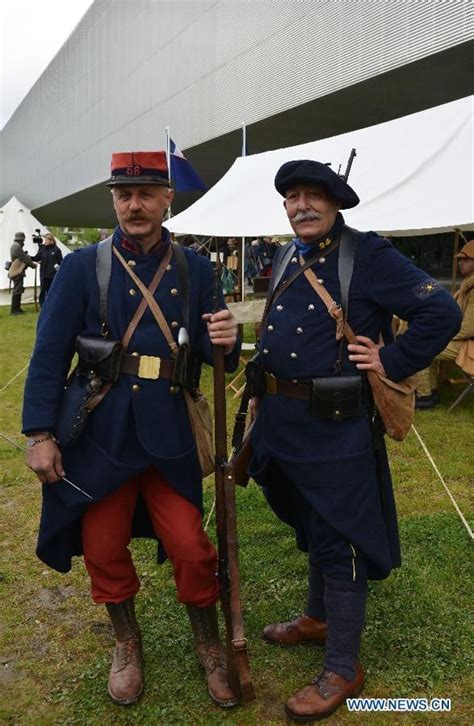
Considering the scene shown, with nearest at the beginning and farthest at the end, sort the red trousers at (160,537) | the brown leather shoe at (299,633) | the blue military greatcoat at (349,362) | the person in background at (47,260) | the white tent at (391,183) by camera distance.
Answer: the blue military greatcoat at (349,362) → the red trousers at (160,537) → the brown leather shoe at (299,633) → the white tent at (391,183) → the person in background at (47,260)

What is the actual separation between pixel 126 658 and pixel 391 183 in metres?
4.51

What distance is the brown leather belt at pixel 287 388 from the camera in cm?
225

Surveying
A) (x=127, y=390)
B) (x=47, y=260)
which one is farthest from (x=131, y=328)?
(x=47, y=260)

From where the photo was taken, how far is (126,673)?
2.41 metres

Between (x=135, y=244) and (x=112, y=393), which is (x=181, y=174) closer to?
(x=135, y=244)

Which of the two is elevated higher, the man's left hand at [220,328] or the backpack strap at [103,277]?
the backpack strap at [103,277]

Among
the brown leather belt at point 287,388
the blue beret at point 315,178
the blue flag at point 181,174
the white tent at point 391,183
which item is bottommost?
the brown leather belt at point 287,388

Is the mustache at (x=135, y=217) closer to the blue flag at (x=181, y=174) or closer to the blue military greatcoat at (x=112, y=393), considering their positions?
the blue military greatcoat at (x=112, y=393)

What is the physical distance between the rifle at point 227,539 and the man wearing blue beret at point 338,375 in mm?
178

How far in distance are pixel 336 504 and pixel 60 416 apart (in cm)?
106

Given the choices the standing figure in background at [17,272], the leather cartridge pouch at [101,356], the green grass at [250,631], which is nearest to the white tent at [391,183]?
the green grass at [250,631]

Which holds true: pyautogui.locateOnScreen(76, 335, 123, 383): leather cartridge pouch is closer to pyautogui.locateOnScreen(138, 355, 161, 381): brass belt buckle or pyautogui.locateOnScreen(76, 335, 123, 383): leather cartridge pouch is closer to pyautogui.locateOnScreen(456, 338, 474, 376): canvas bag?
pyautogui.locateOnScreen(138, 355, 161, 381): brass belt buckle

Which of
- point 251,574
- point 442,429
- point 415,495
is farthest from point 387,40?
point 251,574

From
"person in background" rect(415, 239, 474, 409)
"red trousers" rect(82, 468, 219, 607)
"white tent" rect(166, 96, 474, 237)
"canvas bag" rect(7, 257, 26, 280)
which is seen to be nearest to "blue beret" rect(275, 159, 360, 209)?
"red trousers" rect(82, 468, 219, 607)
